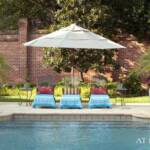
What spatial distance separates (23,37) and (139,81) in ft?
17.3

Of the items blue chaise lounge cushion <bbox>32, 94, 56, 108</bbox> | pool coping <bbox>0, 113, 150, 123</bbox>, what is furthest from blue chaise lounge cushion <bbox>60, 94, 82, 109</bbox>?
pool coping <bbox>0, 113, 150, 123</bbox>

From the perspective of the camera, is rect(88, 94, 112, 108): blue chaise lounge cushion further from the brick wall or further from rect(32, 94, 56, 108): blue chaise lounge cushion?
the brick wall

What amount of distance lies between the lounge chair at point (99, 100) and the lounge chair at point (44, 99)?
46.0 inches

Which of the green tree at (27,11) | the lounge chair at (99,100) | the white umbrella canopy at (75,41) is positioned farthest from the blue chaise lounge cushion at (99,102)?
the green tree at (27,11)

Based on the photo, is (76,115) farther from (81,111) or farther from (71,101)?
(71,101)

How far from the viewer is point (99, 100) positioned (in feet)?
59.9

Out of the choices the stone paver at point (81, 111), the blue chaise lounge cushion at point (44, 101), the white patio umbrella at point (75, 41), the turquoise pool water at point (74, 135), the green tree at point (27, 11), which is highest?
the green tree at point (27, 11)

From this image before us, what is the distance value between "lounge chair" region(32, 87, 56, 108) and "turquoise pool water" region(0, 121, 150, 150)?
2.83 metres

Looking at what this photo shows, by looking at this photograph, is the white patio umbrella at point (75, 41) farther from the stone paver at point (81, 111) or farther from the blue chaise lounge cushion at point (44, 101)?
the stone paver at point (81, 111)

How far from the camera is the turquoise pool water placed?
11.4 metres

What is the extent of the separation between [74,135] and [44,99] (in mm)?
5157

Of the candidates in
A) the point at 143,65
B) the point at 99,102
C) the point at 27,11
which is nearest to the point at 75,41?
the point at 99,102

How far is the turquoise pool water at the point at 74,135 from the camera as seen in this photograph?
1142cm

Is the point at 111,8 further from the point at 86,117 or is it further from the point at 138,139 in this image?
the point at 138,139
